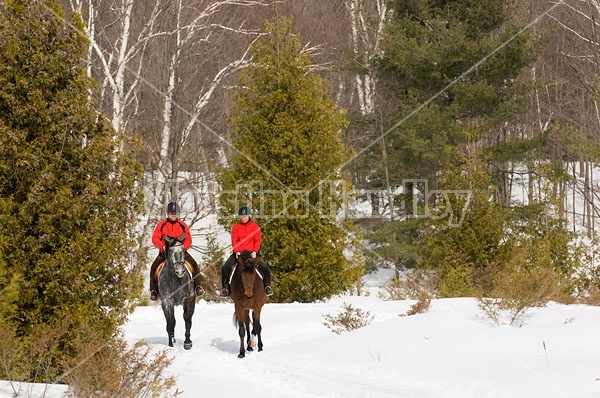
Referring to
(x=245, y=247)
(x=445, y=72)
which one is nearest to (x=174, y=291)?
(x=245, y=247)

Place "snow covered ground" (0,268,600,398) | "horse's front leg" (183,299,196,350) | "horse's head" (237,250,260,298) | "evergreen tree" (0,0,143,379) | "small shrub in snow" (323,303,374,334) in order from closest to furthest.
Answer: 1. "snow covered ground" (0,268,600,398)
2. "evergreen tree" (0,0,143,379)
3. "horse's head" (237,250,260,298)
4. "horse's front leg" (183,299,196,350)
5. "small shrub in snow" (323,303,374,334)

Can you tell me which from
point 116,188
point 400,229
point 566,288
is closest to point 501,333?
point 116,188

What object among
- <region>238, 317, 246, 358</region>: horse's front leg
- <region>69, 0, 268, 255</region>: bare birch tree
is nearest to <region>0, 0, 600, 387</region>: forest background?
<region>69, 0, 268, 255</region>: bare birch tree

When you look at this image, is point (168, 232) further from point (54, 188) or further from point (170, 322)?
point (54, 188)

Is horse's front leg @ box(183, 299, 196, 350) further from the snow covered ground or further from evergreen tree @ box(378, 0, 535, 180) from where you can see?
evergreen tree @ box(378, 0, 535, 180)

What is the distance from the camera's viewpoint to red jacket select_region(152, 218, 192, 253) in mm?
13095

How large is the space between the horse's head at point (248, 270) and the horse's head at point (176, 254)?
3.62ft

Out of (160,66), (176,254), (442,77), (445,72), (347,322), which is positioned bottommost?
(347,322)

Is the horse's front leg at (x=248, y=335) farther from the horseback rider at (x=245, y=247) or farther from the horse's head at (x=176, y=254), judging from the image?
the horse's head at (x=176, y=254)

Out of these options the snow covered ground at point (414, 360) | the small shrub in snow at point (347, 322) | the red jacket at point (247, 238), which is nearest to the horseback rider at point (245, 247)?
the red jacket at point (247, 238)

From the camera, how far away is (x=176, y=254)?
491 inches

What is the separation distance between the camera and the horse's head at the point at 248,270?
12.1 m

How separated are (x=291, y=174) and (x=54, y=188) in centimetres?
1073

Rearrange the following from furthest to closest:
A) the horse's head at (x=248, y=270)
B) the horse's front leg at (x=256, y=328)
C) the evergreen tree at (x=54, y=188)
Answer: the horse's front leg at (x=256, y=328)
the horse's head at (x=248, y=270)
the evergreen tree at (x=54, y=188)
